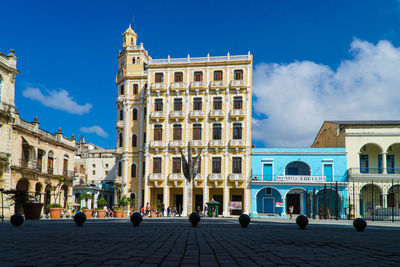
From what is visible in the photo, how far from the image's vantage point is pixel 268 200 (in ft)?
152

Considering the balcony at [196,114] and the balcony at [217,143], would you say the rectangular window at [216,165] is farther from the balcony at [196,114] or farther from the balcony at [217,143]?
the balcony at [196,114]

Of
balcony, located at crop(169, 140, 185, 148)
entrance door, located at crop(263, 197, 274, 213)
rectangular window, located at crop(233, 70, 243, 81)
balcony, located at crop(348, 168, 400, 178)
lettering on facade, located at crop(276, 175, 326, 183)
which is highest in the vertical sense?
rectangular window, located at crop(233, 70, 243, 81)

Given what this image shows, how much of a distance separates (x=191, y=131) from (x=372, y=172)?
71.1 feet

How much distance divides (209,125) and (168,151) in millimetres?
5955

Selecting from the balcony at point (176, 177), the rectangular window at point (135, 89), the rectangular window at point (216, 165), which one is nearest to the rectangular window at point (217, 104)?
the rectangular window at point (216, 165)

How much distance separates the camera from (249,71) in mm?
47969

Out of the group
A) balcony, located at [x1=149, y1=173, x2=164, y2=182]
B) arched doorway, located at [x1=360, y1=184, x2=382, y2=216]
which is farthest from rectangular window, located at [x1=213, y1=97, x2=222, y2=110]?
arched doorway, located at [x1=360, y1=184, x2=382, y2=216]

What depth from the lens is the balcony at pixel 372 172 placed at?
144ft

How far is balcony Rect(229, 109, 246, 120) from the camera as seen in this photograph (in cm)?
4691

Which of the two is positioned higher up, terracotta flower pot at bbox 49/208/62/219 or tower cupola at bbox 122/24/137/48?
tower cupola at bbox 122/24/137/48

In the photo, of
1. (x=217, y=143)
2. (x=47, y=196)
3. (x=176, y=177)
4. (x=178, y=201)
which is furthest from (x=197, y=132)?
(x=47, y=196)

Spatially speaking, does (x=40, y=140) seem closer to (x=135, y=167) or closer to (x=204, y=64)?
(x=135, y=167)

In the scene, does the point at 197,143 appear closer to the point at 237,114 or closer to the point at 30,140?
the point at 237,114

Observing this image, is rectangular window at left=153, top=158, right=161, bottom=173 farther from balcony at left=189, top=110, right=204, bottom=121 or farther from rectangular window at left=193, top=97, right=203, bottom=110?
rectangular window at left=193, top=97, right=203, bottom=110
